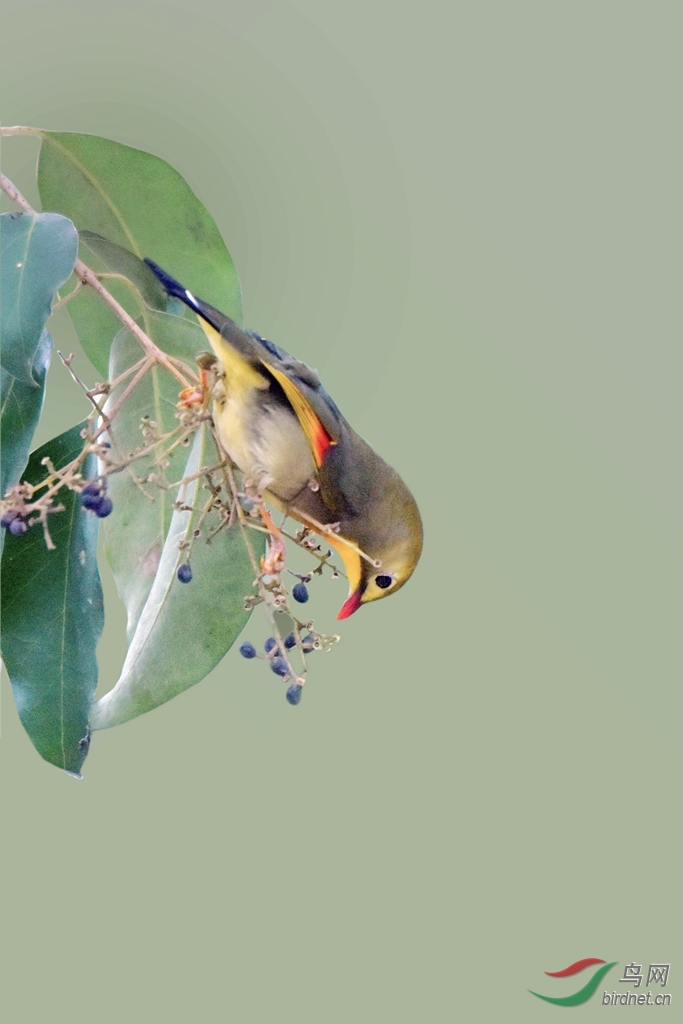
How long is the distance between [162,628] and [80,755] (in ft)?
0.51

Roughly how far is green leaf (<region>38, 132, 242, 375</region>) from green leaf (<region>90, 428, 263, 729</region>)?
0.68ft

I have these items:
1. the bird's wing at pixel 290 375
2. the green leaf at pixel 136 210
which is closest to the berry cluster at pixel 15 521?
the bird's wing at pixel 290 375

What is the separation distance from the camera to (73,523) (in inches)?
41.3

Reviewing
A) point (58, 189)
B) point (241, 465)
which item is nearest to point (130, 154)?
point (58, 189)

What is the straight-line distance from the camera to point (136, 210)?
1053 millimetres

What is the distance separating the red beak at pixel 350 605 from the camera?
0.90m

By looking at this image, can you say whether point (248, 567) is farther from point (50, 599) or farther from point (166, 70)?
point (166, 70)

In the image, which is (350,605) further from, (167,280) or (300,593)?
(167,280)

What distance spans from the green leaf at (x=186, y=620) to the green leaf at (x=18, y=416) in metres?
0.16

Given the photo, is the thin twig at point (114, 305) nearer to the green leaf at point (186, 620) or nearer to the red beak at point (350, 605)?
the green leaf at point (186, 620)

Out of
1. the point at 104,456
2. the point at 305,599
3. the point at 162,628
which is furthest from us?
the point at 162,628

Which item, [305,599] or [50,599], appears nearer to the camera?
[305,599]

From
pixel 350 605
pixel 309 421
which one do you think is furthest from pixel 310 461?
pixel 350 605

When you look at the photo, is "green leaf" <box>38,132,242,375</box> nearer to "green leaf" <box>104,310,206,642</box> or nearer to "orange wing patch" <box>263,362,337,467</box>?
"green leaf" <box>104,310,206,642</box>
